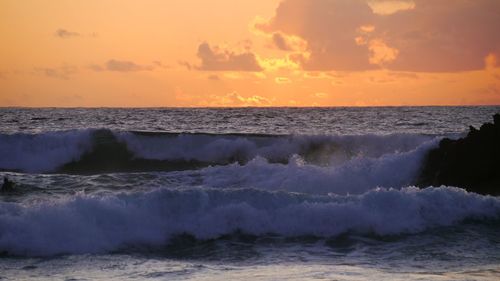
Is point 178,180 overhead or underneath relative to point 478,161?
underneath

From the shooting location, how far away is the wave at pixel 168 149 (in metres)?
25.8

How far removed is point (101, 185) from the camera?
56.4ft

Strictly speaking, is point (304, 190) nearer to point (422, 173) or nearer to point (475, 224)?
point (422, 173)

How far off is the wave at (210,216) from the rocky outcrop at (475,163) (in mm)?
2289

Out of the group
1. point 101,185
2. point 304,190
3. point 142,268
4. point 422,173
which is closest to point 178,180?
point 101,185

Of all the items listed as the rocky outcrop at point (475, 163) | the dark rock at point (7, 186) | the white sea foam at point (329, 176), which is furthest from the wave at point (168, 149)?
the rocky outcrop at point (475, 163)

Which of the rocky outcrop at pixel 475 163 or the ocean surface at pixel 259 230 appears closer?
the ocean surface at pixel 259 230

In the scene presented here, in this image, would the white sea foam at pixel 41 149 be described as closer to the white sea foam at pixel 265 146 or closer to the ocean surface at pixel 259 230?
the white sea foam at pixel 265 146

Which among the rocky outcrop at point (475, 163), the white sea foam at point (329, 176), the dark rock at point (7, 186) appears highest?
the rocky outcrop at point (475, 163)

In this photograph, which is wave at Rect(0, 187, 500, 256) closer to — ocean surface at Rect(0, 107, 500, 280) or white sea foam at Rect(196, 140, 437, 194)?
ocean surface at Rect(0, 107, 500, 280)

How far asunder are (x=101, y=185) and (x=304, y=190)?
547cm

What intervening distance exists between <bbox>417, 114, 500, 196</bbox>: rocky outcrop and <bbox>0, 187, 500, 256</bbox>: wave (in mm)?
2289

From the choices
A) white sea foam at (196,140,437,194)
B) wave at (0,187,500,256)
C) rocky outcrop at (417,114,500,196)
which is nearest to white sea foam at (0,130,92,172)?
white sea foam at (196,140,437,194)

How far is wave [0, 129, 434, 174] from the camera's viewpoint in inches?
1016
